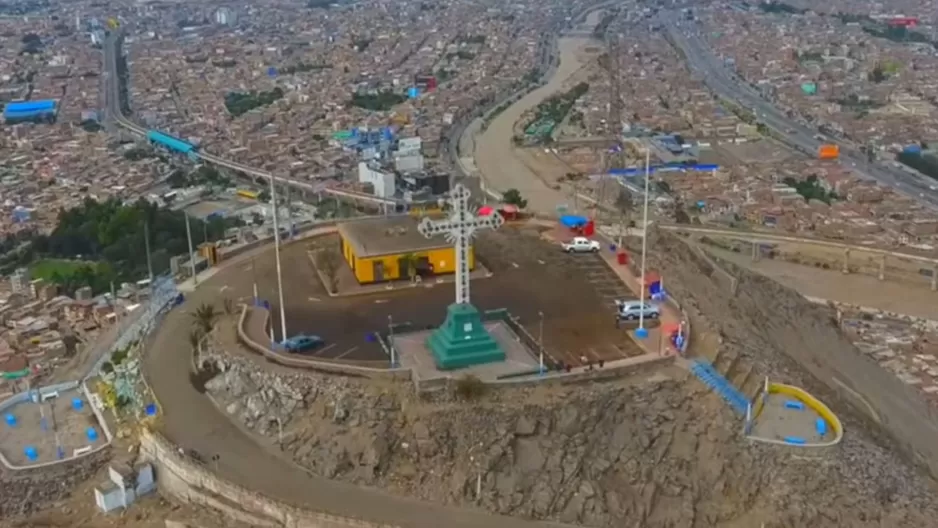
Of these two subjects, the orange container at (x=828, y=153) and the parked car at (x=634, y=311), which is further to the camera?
the orange container at (x=828, y=153)

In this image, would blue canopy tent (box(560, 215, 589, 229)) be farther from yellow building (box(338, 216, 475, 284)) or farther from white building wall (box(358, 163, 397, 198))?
white building wall (box(358, 163, 397, 198))

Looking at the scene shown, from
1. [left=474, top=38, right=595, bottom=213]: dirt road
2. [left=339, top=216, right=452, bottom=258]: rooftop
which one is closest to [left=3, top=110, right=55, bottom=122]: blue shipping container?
[left=474, top=38, right=595, bottom=213]: dirt road

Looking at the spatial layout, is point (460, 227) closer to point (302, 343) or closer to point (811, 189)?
point (302, 343)

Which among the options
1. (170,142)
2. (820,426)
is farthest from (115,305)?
(170,142)

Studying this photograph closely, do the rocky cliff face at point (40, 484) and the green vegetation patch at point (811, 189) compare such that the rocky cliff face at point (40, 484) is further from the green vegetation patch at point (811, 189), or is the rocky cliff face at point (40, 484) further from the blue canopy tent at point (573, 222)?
the green vegetation patch at point (811, 189)

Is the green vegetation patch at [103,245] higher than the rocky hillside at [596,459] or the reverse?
the reverse

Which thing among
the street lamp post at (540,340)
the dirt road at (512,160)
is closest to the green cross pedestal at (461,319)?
the street lamp post at (540,340)
